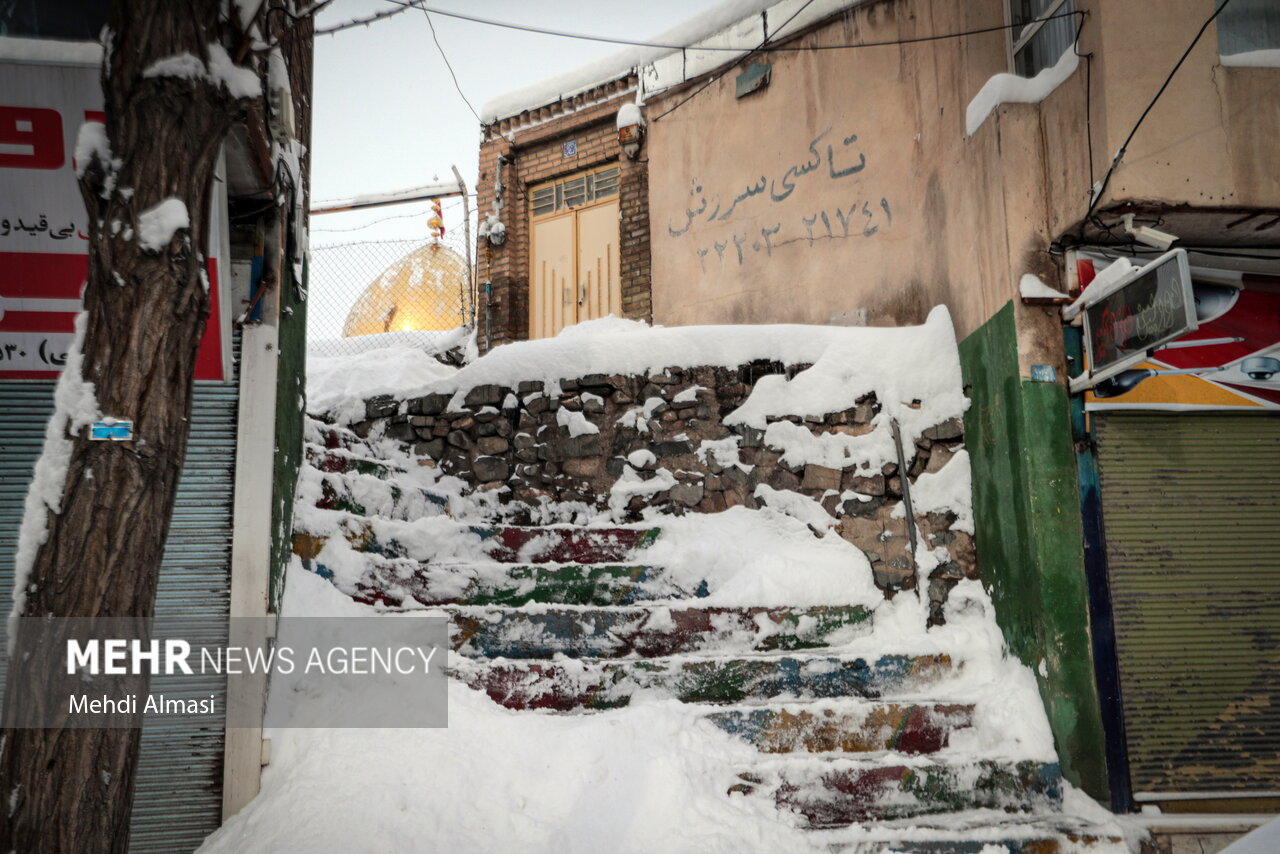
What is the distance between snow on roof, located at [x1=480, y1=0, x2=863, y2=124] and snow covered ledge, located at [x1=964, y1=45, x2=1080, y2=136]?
309cm

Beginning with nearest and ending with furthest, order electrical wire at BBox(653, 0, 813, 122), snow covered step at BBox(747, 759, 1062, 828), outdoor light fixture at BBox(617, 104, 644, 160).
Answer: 1. snow covered step at BBox(747, 759, 1062, 828)
2. electrical wire at BBox(653, 0, 813, 122)
3. outdoor light fixture at BBox(617, 104, 644, 160)

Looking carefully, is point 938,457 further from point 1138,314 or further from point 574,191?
point 574,191

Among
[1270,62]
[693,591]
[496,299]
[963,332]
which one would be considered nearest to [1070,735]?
[693,591]

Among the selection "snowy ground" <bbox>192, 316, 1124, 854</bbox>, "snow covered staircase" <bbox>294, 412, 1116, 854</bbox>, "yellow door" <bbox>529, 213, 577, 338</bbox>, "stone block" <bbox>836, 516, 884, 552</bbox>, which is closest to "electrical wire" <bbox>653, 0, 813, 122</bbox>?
"yellow door" <bbox>529, 213, 577, 338</bbox>

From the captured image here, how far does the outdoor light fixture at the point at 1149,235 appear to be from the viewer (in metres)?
4.24

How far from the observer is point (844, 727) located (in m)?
4.16

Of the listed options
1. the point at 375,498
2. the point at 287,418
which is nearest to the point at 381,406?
the point at 375,498

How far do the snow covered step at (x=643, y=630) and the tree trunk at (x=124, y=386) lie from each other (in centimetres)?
216

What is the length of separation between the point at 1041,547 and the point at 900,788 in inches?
52.7

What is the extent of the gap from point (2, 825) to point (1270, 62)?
5.80 meters

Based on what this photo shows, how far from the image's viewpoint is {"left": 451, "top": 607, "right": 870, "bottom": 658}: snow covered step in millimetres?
4586

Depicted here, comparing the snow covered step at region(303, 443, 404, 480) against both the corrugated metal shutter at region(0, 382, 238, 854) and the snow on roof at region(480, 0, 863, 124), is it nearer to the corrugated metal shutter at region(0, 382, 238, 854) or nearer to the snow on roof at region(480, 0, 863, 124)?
the corrugated metal shutter at region(0, 382, 238, 854)

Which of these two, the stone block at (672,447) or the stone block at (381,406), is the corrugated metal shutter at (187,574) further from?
the stone block at (672,447)

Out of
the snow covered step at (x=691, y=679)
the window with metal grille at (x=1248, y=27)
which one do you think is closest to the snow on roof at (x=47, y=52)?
the snow covered step at (x=691, y=679)
